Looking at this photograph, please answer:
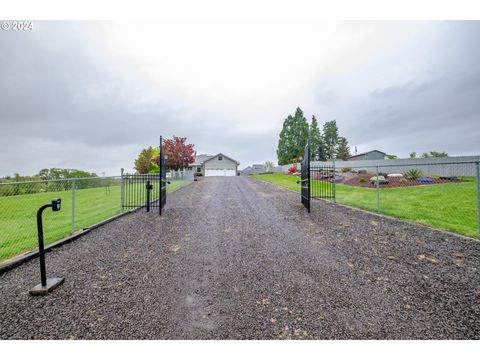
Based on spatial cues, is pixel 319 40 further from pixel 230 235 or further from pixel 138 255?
pixel 138 255

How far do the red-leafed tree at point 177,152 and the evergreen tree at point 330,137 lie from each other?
36512 millimetres

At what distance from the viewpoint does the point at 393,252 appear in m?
3.83

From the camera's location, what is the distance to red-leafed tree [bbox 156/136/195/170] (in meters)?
26.7

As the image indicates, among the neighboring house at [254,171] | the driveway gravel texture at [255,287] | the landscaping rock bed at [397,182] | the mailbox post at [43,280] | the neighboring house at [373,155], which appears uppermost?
the neighboring house at [373,155]

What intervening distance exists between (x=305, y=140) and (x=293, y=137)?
2.50 m

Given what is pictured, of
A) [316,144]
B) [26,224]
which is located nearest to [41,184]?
[26,224]

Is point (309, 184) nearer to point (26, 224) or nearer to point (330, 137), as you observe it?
point (26, 224)

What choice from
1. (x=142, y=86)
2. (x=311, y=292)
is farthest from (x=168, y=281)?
(x=142, y=86)

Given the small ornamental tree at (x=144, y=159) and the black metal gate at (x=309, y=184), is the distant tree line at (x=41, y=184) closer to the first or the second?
the black metal gate at (x=309, y=184)

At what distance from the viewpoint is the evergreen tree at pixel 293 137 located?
39.0 m

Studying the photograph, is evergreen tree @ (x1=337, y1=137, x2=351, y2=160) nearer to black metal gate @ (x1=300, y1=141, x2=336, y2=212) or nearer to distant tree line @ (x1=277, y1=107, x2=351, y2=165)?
distant tree line @ (x1=277, y1=107, x2=351, y2=165)

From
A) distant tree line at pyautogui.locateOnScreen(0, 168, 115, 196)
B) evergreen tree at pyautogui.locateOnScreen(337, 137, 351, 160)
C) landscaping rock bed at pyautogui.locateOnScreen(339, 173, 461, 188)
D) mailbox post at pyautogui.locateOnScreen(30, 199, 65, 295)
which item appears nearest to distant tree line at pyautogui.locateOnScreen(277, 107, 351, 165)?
evergreen tree at pyautogui.locateOnScreen(337, 137, 351, 160)

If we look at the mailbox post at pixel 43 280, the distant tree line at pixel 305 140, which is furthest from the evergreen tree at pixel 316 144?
the mailbox post at pixel 43 280

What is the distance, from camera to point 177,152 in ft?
88.2
